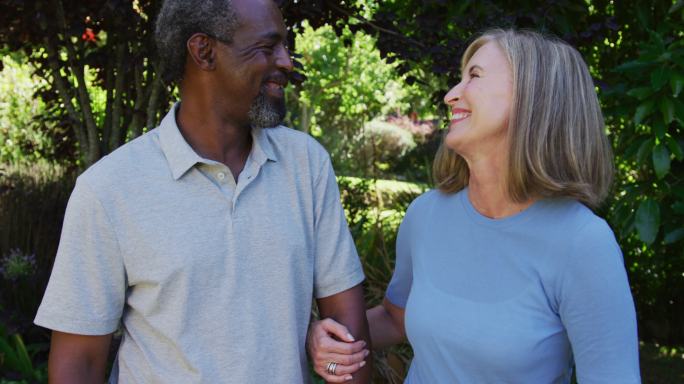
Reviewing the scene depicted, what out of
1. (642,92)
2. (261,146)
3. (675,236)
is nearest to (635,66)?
(642,92)

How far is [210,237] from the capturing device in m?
1.87

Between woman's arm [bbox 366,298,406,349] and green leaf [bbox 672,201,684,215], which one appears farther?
green leaf [bbox 672,201,684,215]

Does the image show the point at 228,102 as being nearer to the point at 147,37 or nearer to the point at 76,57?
the point at 147,37

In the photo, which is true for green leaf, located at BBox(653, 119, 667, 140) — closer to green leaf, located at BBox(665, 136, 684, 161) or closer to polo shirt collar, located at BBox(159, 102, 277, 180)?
green leaf, located at BBox(665, 136, 684, 161)

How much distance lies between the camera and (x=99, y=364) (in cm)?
187

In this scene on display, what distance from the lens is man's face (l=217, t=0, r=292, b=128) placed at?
1994mm

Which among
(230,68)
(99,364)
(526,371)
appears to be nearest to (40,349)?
(99,364)

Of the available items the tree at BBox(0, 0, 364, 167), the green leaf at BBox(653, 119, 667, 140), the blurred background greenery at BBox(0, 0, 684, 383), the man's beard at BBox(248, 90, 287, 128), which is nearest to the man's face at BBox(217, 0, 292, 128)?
the man's beard at BBox(248, 90, 287, 128)

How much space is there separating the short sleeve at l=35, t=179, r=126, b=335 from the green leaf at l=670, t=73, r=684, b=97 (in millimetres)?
2336

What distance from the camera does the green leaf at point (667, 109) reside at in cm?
311

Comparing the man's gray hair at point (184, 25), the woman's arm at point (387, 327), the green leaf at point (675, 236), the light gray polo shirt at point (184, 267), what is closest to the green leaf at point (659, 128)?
the green leaf at point (675, 236)

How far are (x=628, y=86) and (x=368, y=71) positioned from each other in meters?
12.4

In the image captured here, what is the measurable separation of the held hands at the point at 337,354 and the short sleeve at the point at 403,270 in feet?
1.41

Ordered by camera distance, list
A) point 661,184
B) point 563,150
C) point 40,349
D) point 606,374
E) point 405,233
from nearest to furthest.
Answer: point 606,374 < point 563,150 < point 405,233 < point 661,184 < point 40,349
